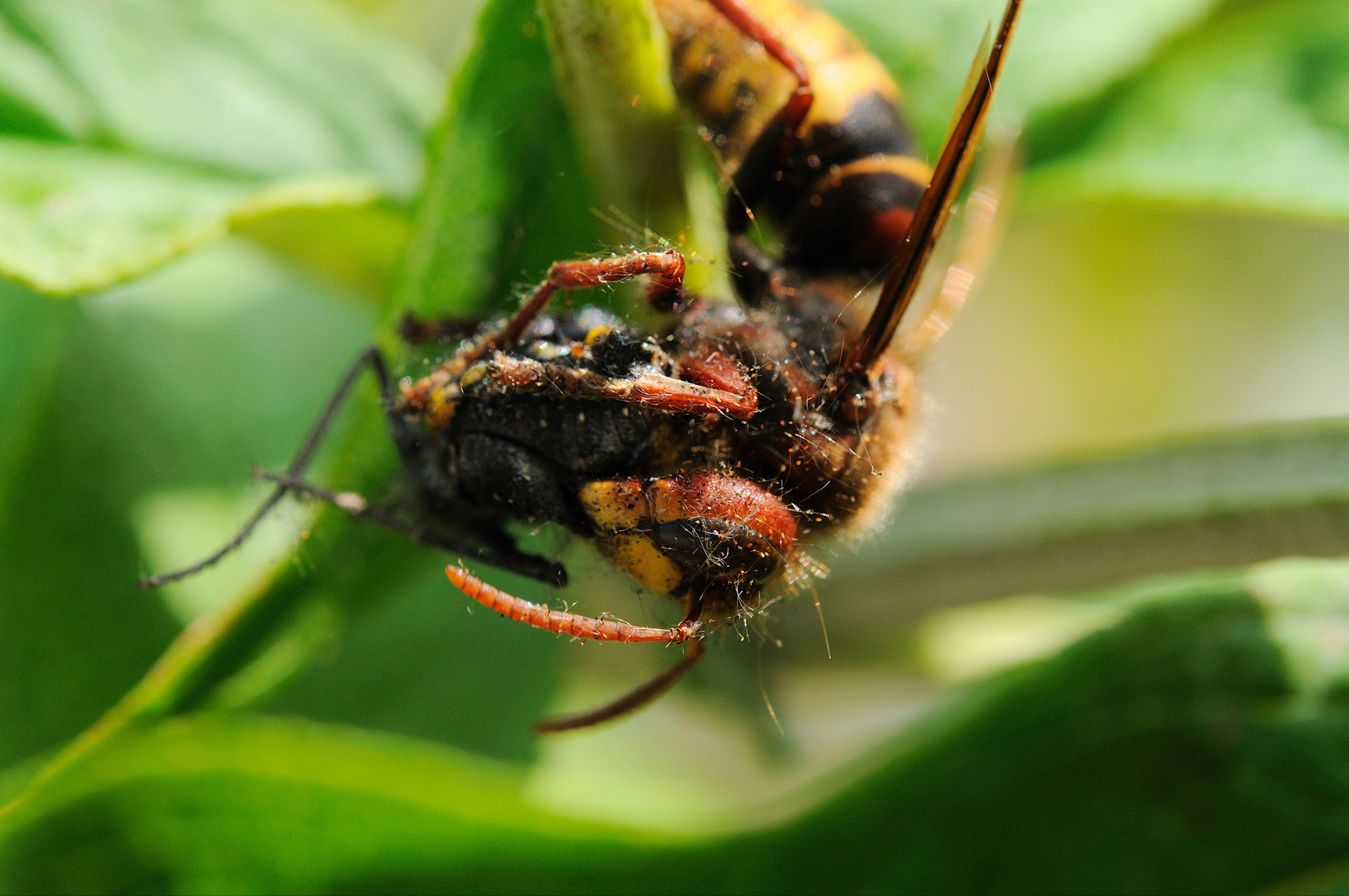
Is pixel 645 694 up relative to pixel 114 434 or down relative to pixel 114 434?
up

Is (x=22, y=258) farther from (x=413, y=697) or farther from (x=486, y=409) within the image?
(x=413, y=697)

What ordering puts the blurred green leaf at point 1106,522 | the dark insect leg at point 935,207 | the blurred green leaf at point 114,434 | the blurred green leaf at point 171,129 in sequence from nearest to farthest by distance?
the dark insect leg at point 935,207, the blurred green leaf at point 171,129, the blurred green leaf at point 114,434, the blurred green leaf at point 1106,522

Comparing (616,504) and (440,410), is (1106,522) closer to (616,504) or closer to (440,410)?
(616,504)

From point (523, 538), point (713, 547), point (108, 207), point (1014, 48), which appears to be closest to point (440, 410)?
point (523, 538)

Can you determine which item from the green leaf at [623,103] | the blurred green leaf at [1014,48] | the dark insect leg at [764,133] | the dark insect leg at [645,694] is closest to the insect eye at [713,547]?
the dark insect leg at [645,694]

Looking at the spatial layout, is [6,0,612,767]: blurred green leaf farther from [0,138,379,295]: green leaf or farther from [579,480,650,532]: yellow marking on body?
[579,480,650,532]: yellow marking on body

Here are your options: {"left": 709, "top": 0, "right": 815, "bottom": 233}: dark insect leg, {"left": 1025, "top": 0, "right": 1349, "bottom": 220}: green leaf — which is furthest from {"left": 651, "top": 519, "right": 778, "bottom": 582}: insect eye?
{"left": 1025, "top": 0, "right": 1349, "bottom": 220}: green leaf

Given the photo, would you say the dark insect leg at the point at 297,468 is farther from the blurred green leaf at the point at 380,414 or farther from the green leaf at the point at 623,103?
the green leaf at the point at 623,103
